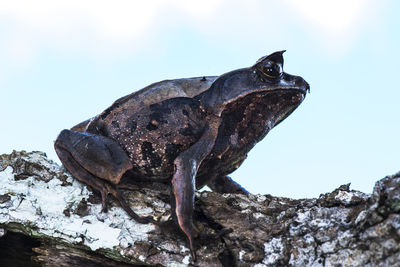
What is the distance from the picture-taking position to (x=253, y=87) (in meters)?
4.68

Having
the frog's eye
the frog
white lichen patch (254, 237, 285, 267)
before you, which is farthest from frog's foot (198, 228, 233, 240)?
the frog's eye

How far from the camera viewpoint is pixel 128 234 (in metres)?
4.05

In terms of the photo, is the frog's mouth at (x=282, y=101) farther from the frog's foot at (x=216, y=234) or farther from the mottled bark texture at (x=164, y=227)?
the frog's foot at (x=216, y=234)

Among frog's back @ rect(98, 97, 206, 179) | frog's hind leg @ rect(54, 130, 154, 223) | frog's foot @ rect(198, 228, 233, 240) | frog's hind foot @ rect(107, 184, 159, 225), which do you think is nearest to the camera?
frog's foot @ rect(198, 228, 233, 240)

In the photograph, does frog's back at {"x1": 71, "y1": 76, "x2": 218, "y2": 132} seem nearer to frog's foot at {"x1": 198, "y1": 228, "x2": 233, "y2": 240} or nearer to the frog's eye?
the frog's eye

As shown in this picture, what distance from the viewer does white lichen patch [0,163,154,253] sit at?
4008mm

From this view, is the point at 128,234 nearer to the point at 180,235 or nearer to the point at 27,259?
the point at 180,235

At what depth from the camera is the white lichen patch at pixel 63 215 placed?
401cm

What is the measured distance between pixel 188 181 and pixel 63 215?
1.18 meters

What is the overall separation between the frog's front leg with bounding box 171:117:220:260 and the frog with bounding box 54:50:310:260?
0.05 ft

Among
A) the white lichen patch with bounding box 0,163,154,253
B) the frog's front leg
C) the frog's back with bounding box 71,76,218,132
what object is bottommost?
the white lichen patch with bounding box 0,163,154,253

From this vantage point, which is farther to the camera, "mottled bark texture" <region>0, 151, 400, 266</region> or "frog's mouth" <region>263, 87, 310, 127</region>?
"frog's mouth" <region>263, 87, 310, 127</region>

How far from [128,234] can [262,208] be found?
1.29 m

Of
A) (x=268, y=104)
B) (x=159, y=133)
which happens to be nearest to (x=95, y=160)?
(x=159, y=133)
